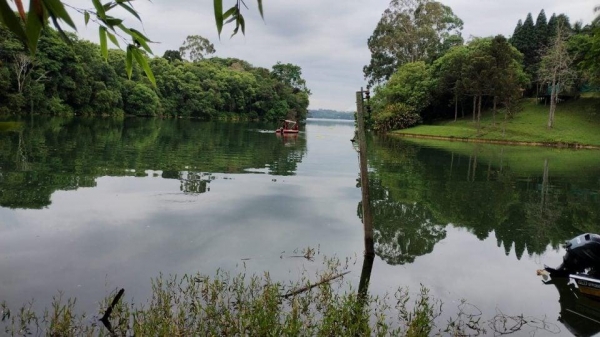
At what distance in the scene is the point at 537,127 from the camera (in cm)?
4703

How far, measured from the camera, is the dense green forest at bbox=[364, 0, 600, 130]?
151 feet

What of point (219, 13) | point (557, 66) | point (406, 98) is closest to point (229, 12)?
point (219, 13)

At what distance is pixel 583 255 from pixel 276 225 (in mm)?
6788

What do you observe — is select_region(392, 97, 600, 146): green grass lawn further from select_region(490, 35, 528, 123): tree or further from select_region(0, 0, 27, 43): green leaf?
select_region(0, 0, 27, 43): green leaf

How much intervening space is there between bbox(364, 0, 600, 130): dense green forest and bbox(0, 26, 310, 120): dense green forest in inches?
1177

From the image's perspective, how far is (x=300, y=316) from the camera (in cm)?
625

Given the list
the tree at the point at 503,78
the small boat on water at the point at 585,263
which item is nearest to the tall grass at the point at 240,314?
the small boat on water at the point at 585,263

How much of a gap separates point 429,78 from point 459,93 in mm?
6681

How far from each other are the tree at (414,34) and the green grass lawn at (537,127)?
16601 millimetres

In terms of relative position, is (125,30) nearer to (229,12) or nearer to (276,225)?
(229,12)

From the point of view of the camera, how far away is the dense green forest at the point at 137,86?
5075cm

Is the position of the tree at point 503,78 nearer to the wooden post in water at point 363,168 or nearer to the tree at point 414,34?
the tree at point 414,34

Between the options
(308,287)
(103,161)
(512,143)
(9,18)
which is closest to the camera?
(9,18)

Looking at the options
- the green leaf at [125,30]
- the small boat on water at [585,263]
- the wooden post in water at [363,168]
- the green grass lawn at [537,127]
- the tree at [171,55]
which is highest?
the tree at [171,55]
